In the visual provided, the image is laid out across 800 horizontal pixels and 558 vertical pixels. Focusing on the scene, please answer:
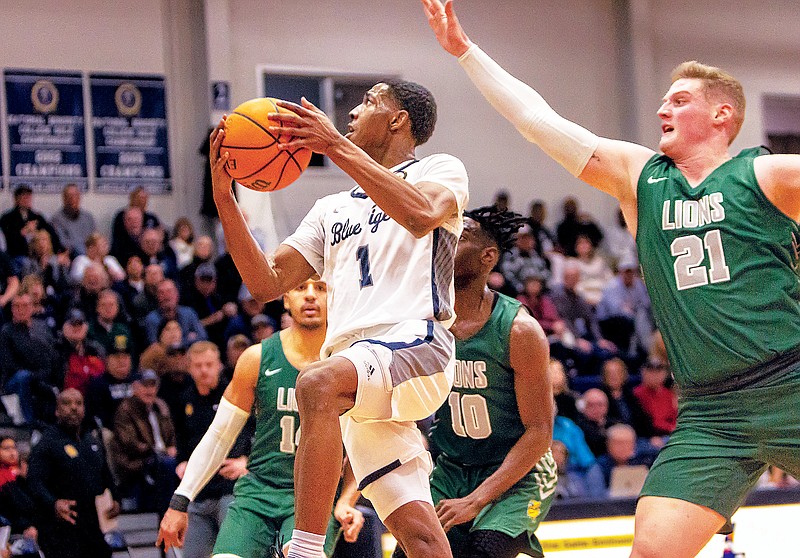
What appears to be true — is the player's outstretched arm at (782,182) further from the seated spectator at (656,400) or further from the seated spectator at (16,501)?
the seated spectator at (656,400)

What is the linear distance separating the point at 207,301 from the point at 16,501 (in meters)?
4.39

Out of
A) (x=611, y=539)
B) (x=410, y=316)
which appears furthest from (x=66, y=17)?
(x=410, y=316)

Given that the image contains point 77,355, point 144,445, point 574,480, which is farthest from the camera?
point 77,355

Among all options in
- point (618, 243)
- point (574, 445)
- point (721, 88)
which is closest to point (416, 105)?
point (721, 88)

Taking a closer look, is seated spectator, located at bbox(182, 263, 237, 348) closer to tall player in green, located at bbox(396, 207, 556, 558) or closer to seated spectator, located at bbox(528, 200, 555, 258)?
seated spectator, located at bbox(528, 200, 555, 258)

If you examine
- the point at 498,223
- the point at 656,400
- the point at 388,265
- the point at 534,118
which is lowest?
the point at 656,400

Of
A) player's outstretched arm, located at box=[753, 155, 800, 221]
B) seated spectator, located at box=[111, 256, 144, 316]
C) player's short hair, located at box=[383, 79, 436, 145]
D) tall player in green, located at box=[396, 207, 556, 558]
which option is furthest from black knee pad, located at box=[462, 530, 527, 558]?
seated spectator, located at box=[111, 256, 144, 316]

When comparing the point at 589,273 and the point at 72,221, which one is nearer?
the point at 72,221

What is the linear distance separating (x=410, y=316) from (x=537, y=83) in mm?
13815

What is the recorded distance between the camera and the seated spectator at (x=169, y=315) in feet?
37.9

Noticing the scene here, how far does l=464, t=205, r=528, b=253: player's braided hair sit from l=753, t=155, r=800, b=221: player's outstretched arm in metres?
1.62

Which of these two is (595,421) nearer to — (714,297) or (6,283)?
(6,283)

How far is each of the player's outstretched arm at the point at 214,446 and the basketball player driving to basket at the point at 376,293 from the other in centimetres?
118

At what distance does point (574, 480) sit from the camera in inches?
383
